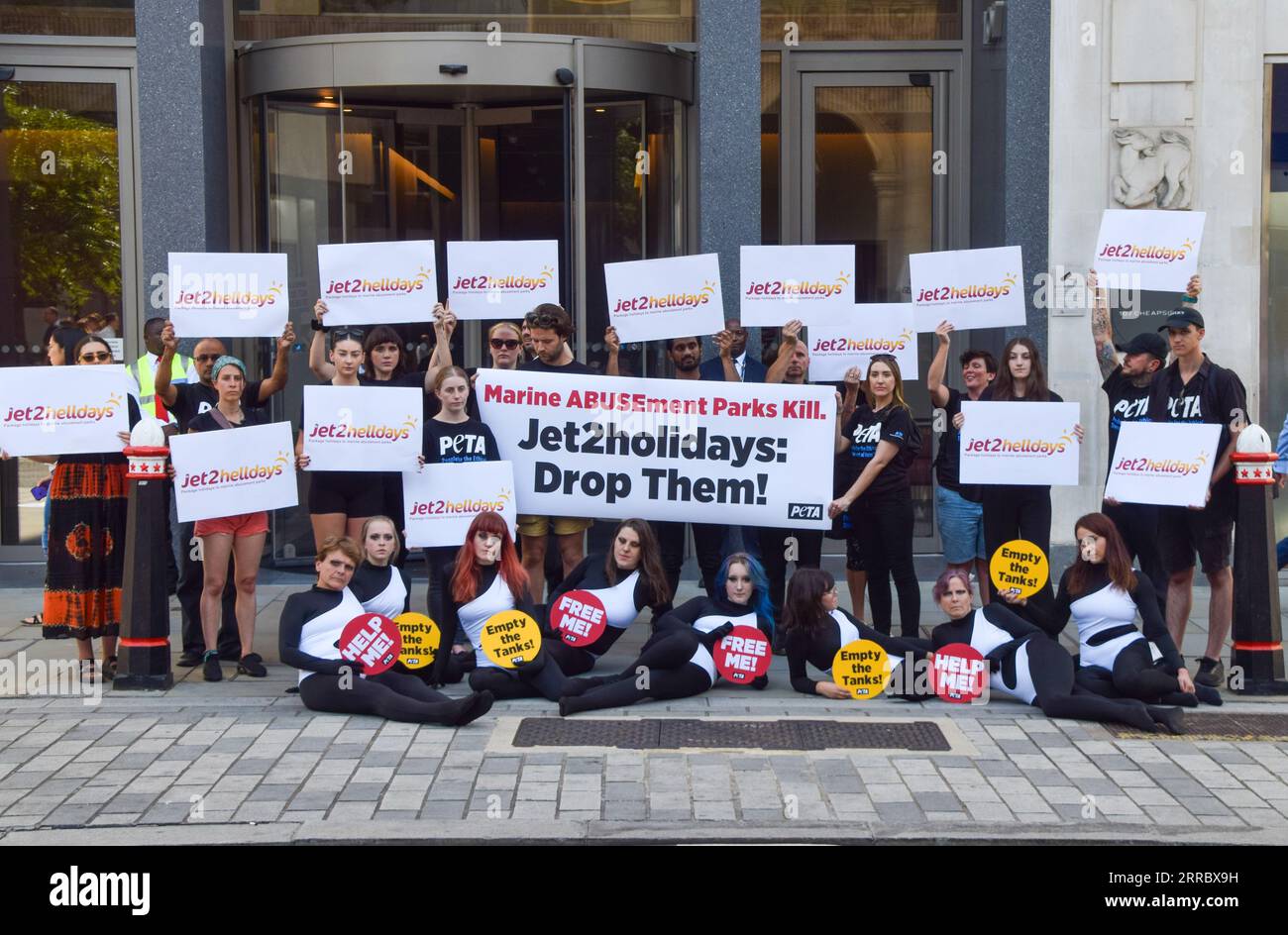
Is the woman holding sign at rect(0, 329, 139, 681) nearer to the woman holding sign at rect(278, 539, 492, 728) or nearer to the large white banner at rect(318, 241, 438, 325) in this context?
the woman holding sign at rect(278, 539, 492, 728)

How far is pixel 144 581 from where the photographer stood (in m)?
8.26

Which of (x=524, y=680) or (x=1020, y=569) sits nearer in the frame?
(x=524, y=680)

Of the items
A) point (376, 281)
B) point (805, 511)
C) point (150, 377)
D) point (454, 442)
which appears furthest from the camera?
point (150, 377)

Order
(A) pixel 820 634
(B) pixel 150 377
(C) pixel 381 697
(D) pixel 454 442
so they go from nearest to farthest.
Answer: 1. (C) pixel 381 697
2. (A) pixel 820 634
3. (D) pixel 454 442
4. (B) pixel 150 377

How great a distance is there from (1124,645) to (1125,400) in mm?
1765

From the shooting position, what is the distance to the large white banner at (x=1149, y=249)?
909 cm

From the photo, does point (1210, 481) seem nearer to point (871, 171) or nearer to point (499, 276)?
point (499, 276)

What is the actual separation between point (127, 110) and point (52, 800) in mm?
7272

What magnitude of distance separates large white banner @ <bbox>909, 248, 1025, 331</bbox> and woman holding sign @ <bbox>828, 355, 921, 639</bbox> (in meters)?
0.74

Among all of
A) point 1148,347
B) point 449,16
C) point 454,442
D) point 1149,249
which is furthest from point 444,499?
point 449,16

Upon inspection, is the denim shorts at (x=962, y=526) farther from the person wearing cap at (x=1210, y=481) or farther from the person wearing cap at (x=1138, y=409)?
the person wearing cap at (x=1210, y=481)

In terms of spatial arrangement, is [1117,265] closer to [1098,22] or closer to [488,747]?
[1098,22]

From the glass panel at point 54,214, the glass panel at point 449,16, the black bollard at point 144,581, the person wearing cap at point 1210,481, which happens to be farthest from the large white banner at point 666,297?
the glass panel at point 54,214

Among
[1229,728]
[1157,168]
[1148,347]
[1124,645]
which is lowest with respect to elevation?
[1229,728]
